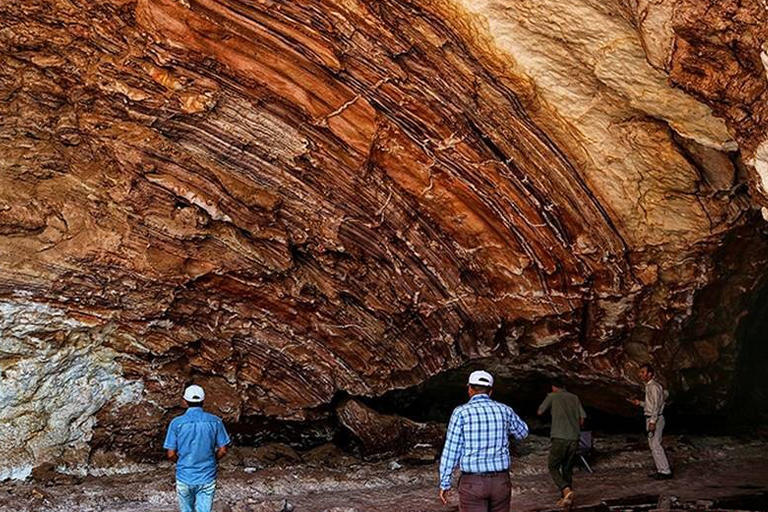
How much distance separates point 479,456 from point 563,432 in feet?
11.6

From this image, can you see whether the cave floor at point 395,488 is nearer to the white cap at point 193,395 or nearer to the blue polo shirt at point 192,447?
the blue polo shirt at point 192,447

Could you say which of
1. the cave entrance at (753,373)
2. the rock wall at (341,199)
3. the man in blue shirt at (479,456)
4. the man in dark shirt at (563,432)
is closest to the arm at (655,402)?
the rock wall at (341,199)

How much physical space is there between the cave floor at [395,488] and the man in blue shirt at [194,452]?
2.07 m

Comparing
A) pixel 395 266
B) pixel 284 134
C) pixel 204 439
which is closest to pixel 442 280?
pixel 395 266

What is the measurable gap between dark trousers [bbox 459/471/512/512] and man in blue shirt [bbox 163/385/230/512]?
2.20 meters

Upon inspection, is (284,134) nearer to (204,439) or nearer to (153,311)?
(153,311)

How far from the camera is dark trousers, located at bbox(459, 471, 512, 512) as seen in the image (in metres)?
6.15

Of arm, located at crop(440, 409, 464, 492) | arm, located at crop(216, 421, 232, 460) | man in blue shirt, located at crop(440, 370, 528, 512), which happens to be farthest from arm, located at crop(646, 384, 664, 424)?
arm, located at crop(216, 421, 232, 460)

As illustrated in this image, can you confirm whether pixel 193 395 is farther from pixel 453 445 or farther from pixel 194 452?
pixel 453 445

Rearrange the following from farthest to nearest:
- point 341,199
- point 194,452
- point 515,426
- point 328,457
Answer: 1. point 328,457
2. point 341,199
3. point 194,452
4. point 515,426

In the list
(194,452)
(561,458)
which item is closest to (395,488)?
(561,458)

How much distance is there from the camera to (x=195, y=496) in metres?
7.39

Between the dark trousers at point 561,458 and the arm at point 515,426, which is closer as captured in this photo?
the arm at point 515,426

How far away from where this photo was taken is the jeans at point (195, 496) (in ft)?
24.0
